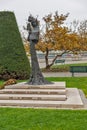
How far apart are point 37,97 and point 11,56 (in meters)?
7.93

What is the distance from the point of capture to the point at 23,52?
17.6 meters

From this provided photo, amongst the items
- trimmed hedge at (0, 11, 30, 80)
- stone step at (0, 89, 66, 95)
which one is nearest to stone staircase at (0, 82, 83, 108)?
stone step at (0, 89, 66, 95)

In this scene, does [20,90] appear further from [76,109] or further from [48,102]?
[76,109]

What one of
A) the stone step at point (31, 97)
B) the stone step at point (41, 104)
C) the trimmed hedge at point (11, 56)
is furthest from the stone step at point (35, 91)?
the trimmed hedge at point (11, 56)

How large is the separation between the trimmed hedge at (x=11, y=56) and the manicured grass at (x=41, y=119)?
879 centimetres

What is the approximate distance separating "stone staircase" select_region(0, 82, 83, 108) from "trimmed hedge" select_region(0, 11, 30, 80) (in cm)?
599

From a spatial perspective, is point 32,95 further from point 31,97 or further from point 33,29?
point 33,29

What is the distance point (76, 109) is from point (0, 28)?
10.4m

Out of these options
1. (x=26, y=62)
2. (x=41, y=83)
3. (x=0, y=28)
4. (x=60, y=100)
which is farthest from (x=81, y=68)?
(x=60, y=100)

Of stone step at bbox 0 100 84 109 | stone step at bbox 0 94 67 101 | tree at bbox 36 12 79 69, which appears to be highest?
stone step at bbox 0 100 84 109

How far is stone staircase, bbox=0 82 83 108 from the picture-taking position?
902 centimetres

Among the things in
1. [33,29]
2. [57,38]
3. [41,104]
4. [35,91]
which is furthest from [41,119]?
[57,38]

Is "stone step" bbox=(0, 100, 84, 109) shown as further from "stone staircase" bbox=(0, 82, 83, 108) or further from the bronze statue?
the bronze statue

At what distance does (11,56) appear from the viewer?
17422mm
